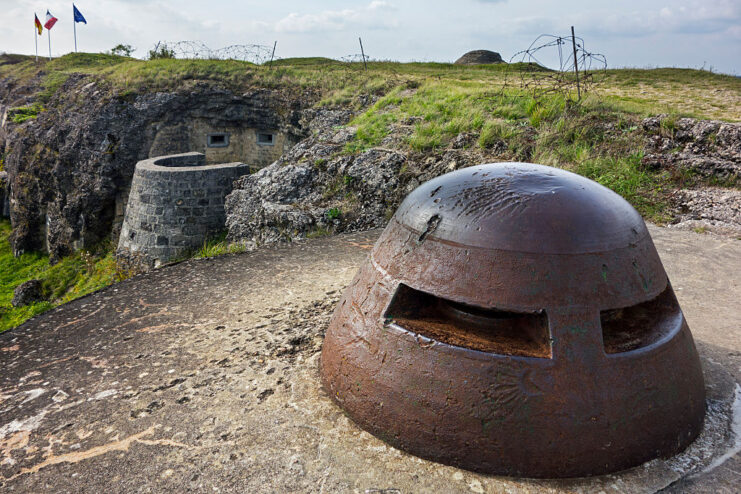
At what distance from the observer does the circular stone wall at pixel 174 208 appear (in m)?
10.8

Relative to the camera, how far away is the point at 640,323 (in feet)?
8.02

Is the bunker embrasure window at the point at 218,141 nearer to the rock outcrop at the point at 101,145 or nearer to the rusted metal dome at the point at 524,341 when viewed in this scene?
the rock outcrop at the point at 101,145

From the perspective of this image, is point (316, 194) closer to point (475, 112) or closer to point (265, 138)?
point (475, 112)

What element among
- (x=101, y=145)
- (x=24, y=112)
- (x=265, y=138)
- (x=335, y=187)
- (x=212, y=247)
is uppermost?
(x=24, y=112)

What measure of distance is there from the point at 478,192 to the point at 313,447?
1.40m

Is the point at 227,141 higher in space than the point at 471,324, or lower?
higher

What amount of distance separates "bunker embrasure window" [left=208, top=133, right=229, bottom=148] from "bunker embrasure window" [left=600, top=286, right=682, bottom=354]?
51.3 ft

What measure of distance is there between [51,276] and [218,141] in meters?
6.21

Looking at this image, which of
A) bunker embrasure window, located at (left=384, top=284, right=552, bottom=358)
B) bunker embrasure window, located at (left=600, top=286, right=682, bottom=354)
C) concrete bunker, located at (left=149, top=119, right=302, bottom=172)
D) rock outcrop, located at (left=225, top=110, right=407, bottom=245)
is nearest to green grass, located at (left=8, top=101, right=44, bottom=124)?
concrete bunker, located at (left=149, top=119, right=302, bottom=172)

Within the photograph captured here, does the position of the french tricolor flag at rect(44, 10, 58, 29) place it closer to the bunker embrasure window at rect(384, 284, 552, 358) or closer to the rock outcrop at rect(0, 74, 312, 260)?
the rock outcrop at rect(0, 74, 312, 260)

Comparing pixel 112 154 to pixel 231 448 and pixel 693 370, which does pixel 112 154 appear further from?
pixel 693 370

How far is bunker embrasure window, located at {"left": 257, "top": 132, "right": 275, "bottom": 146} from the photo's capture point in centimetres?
1620

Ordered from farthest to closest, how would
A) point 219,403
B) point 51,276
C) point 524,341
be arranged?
point 51,276, point 219,403, point 524,341

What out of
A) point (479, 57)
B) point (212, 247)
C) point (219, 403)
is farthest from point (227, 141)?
point (479, 57)
